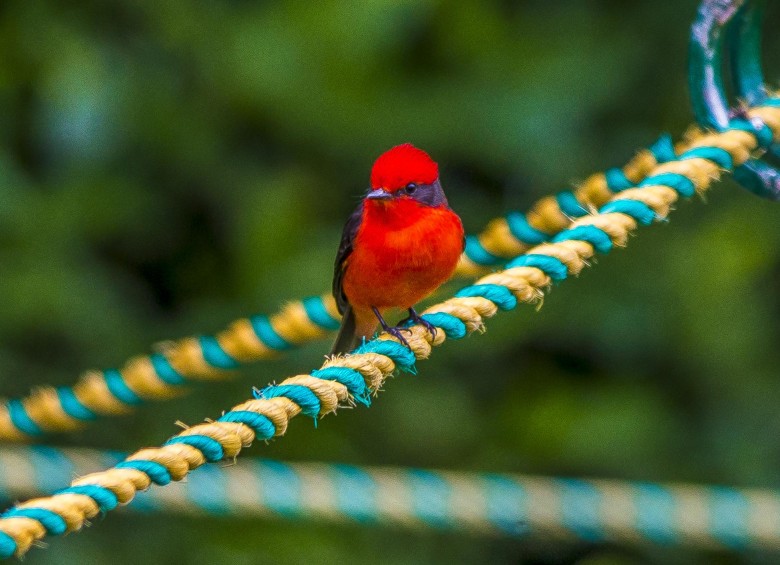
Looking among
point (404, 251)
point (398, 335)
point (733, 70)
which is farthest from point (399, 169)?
point (733, 70)

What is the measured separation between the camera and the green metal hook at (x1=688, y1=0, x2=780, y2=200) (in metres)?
2.72

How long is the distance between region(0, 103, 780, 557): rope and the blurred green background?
1621 millimetres

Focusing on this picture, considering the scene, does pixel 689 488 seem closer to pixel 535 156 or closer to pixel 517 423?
pixel 517 423

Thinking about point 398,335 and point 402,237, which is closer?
point 398,335

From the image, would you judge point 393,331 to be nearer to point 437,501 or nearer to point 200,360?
point 200,360

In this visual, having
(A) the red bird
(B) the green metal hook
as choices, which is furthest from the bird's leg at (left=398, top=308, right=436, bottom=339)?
(B) the green metal hook

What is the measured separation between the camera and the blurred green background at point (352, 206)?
4.25 metres

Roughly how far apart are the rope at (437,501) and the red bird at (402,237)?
870mm

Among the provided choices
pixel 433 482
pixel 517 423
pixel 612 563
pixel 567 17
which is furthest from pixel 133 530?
pixel 567 17

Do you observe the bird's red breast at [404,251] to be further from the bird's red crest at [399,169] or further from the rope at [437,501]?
the rope at [437,501]

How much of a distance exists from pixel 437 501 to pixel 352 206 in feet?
3.84

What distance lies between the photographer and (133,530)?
427 centimetres

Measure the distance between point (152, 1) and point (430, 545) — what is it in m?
2.10

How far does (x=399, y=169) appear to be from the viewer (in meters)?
3.07
